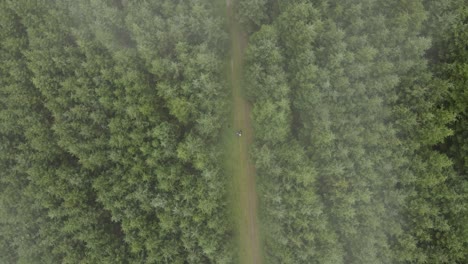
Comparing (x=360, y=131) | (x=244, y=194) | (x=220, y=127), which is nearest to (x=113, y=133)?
(x=220, y=127)

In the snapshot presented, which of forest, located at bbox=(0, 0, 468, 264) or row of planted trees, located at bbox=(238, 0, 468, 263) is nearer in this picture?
row of planted trees, located at bbox=(238, 0, 468, 263)

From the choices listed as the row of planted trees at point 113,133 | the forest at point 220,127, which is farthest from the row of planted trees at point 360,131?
the row of planted trees at point 113,133

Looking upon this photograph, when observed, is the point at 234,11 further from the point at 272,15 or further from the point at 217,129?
the point at 217,129

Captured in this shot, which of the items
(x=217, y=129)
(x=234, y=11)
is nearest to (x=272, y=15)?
(x=234, y=11)

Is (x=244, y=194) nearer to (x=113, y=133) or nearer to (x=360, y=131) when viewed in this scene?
(x=360, y=131)

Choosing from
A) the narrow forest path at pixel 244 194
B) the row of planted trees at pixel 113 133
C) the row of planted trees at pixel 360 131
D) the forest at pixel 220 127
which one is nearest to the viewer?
the row of planted trees at pixel 360 131

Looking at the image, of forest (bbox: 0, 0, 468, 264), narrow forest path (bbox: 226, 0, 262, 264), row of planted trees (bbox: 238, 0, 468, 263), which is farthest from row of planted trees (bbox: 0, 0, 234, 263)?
row of planted trees (bbox: 238, 0, 468, 263)

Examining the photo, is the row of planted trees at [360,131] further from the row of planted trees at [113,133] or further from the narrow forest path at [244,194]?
the row of planted trees at [113,133]

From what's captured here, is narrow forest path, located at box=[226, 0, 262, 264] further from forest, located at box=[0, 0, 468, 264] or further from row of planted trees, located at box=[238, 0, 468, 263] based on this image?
row of planted trees, located at box=[238, 0, 468, 263]
